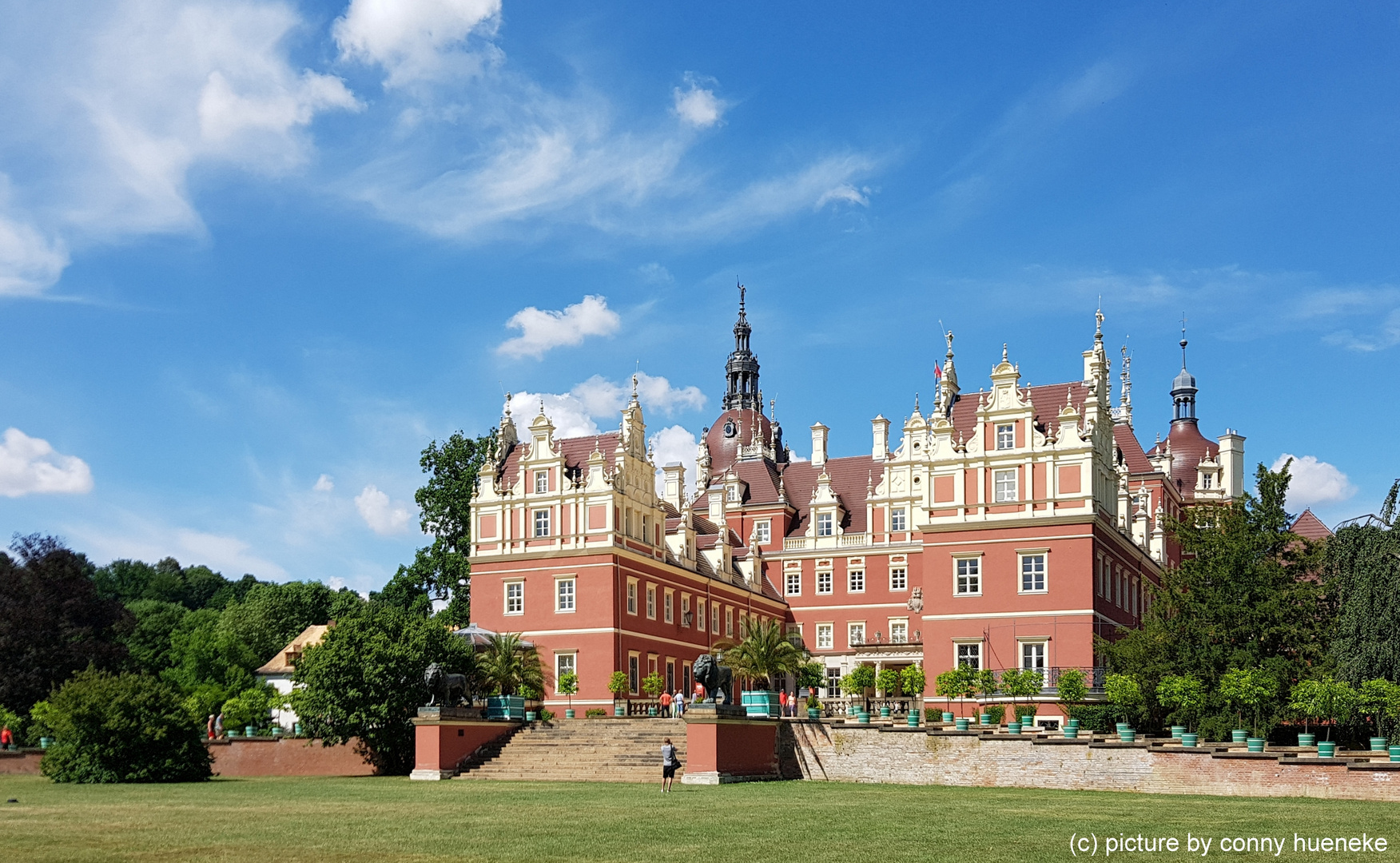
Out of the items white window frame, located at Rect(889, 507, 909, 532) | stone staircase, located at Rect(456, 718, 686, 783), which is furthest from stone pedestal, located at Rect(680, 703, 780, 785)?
white window frame, located at Rect(889, 507, 909, 532)

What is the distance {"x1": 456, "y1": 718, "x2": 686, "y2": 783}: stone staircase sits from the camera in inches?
1351

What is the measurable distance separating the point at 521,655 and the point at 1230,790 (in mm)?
24951

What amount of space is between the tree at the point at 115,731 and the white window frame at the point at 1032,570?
26.4 m

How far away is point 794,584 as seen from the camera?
63.1 metres

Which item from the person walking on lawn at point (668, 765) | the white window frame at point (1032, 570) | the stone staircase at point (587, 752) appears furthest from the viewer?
the white window frame at point (1032, 570)

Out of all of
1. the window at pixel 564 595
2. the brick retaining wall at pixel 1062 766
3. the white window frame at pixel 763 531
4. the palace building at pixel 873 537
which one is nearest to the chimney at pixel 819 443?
the palace building at pixel 873 537

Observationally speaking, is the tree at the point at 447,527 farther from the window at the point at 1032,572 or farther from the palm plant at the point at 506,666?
the window at the point at 1032,572

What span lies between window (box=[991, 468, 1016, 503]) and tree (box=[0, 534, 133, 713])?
3444cm

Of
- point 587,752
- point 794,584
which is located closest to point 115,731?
point 587,752

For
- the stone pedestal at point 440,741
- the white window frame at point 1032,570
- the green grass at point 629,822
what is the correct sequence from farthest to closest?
the white window frame at point 1032,570
the stone pedestal at point 440,741
the green grass at point 629,822

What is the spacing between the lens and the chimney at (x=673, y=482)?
67.4 metres

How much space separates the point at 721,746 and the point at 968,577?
16190mm

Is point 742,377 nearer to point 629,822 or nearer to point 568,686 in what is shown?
point 568,686

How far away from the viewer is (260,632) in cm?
7125
